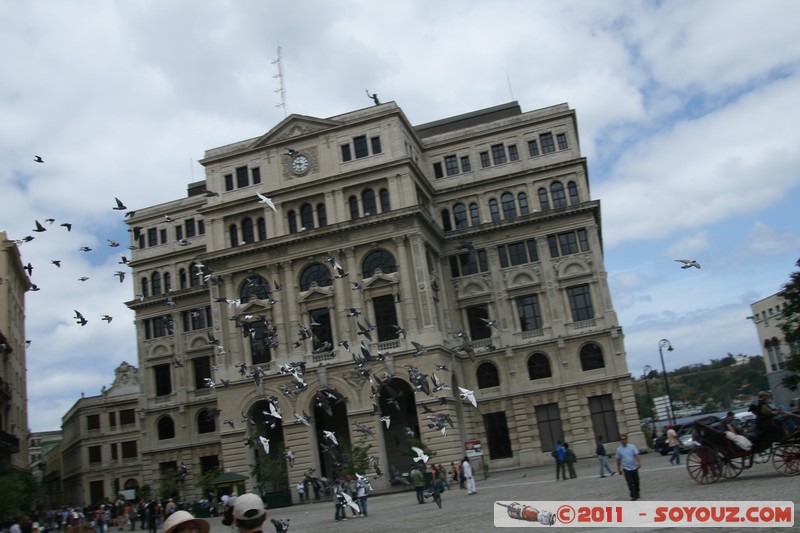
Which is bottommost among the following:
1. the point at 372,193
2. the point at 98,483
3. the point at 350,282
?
the point at 98,483

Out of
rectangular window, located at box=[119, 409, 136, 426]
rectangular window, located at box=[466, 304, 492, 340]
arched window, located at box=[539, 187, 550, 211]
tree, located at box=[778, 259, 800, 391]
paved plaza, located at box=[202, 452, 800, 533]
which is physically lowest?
paved plaza, located at box=[202, 452, 800, 533]

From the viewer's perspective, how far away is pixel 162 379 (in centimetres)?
6969

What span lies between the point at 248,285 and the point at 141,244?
20.8m

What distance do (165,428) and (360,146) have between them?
31278mm

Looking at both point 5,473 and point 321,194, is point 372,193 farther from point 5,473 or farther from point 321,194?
point 5,473

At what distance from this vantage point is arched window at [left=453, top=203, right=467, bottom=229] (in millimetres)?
63281

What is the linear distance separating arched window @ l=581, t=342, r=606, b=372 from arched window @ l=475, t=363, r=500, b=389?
659cm

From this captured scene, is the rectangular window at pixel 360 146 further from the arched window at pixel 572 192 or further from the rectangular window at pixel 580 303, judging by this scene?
the rectangular window at pixel 580 303

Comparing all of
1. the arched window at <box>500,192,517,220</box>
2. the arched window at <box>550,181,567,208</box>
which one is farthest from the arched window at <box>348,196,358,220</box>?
the arched window at <box>550,181,567,208</box>

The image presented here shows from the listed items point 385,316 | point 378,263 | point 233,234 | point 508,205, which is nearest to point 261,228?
point 233,234

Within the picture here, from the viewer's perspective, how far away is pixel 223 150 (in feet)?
200

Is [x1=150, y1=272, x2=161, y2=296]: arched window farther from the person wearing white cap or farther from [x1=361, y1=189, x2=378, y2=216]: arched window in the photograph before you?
the person wearing white cap

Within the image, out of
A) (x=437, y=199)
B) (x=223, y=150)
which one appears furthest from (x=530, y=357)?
(x=223, y=150)

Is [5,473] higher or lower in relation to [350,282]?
lower
